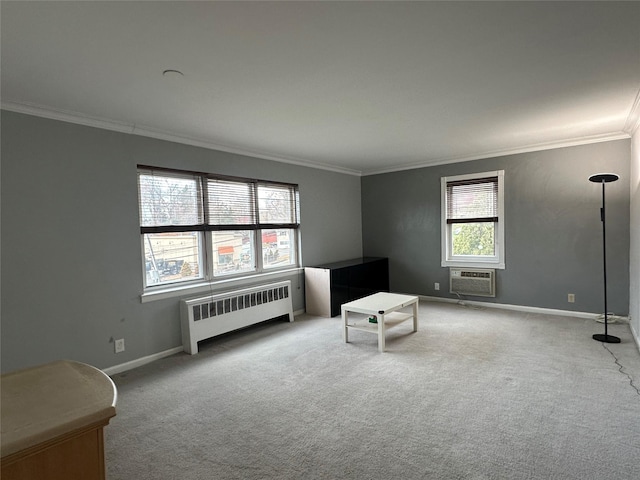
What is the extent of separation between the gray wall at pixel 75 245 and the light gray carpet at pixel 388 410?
0.45 metres

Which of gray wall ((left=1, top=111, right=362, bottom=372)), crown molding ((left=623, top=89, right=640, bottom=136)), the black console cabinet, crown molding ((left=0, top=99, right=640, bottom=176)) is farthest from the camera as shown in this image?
the black console cabinet

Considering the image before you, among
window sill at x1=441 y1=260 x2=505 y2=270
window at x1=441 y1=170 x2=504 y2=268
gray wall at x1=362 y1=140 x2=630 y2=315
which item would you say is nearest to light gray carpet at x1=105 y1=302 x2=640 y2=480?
gray wall at x1=362 y1=140 x2=630 y2=315

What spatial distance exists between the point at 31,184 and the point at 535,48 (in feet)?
12.2

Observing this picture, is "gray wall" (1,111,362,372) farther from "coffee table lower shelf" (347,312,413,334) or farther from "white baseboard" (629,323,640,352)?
"white baseboard" (629,323,640,352)

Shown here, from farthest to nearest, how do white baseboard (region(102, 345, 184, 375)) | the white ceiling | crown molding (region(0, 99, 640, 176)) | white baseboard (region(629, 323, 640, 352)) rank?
white baseboard (region(629, 323, 640, 352)), white baseboard (region(102, 345, 184, 375)), crown molding (region(0, 99, 640, 176)), the white ceiling

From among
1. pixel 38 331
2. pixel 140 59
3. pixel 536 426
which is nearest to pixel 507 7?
pixel 140 59

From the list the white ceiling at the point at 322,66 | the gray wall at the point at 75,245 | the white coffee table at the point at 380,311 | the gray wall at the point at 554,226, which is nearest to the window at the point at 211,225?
the gray wall at the point at 75,245

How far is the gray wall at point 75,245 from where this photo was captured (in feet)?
8.99

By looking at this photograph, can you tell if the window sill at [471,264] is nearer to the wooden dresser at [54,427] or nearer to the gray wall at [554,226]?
the gray wall at [554,226]

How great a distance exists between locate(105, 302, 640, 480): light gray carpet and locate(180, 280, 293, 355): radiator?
0.69 ft

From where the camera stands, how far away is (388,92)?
276 centimetres

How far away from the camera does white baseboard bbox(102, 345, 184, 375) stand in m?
3.31

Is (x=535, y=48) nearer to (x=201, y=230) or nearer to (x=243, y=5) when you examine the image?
(x=243, y=5)

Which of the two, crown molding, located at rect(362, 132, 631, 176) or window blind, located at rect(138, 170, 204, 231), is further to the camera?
crown molding, located at rect(362, 132, 631, 176)
